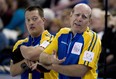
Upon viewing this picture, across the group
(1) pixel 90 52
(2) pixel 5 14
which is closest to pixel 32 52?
(1) pixel 90 52

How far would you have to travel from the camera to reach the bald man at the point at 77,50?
5.46 metres

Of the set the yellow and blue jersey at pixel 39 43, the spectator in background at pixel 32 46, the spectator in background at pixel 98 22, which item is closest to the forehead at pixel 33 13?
the spectator in background at pixel 32 46

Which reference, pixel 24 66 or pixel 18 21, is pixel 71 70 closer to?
pixel 24 66

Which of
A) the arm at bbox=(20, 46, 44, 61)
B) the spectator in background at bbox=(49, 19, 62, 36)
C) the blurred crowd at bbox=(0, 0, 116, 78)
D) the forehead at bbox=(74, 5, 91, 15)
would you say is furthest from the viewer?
the spectator in background at bbox=(49, 19, 62, 36)

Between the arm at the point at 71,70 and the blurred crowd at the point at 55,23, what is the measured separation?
959 mm

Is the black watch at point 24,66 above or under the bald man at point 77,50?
under

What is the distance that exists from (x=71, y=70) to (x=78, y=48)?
0.82 feet

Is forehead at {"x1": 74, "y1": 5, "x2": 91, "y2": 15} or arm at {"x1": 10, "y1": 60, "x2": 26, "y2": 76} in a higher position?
forehead at {"x1": 74, "y1": 5, "x2": 91, "y2": 15}

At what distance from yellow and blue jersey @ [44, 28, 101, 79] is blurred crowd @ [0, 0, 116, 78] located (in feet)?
2.47

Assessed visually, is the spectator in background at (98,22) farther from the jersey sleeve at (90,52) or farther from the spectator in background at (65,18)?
the jersey sleeve at (90,52)

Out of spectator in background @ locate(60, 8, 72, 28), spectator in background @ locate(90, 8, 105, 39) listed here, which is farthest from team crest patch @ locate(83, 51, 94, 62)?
spectator in background @ locate(60, 8, 72, 28)

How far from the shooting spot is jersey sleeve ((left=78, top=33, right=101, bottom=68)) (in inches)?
217

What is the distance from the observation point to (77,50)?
5.52 meters

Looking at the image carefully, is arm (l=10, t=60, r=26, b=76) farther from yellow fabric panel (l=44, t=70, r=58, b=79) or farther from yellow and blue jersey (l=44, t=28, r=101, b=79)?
yellow and blue jersey (l=44, t=28, r=101, b=79)
